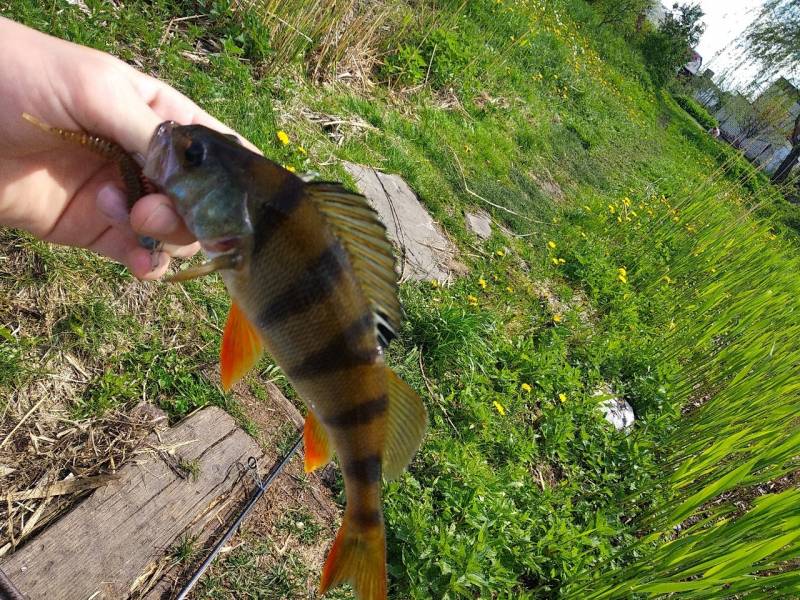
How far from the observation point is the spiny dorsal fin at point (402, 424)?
1.51m

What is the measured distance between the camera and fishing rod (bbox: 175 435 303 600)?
210 centimetres

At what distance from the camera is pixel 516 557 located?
9.91 feet

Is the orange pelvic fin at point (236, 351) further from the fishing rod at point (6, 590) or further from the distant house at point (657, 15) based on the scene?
the distant house at point (657, 15)

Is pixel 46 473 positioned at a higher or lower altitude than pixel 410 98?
lower

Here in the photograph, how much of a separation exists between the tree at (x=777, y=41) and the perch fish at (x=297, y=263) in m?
34.6

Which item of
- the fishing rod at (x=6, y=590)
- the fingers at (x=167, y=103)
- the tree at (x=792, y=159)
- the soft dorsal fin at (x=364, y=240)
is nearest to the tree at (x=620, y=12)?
the tree at (x=792, y=159)

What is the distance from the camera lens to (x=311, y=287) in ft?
4.42

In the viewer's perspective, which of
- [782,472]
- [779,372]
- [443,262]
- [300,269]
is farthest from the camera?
[443,262]

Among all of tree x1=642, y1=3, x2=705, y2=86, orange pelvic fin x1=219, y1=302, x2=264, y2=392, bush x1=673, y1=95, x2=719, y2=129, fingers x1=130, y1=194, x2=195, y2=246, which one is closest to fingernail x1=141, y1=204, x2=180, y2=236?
fingers x1=130, y1=194, x2=195, y2=246

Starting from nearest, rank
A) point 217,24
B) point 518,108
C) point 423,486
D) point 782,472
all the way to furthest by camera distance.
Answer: point 782,472
point 423,486
point 217,24
point 518,108

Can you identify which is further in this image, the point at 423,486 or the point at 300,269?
the point at 423,486

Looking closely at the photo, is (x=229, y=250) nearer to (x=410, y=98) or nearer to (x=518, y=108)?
(x=410, y=98)

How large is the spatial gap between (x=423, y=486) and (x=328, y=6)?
4.70m


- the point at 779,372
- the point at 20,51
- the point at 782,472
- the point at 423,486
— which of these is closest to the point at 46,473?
the point at 20,51
